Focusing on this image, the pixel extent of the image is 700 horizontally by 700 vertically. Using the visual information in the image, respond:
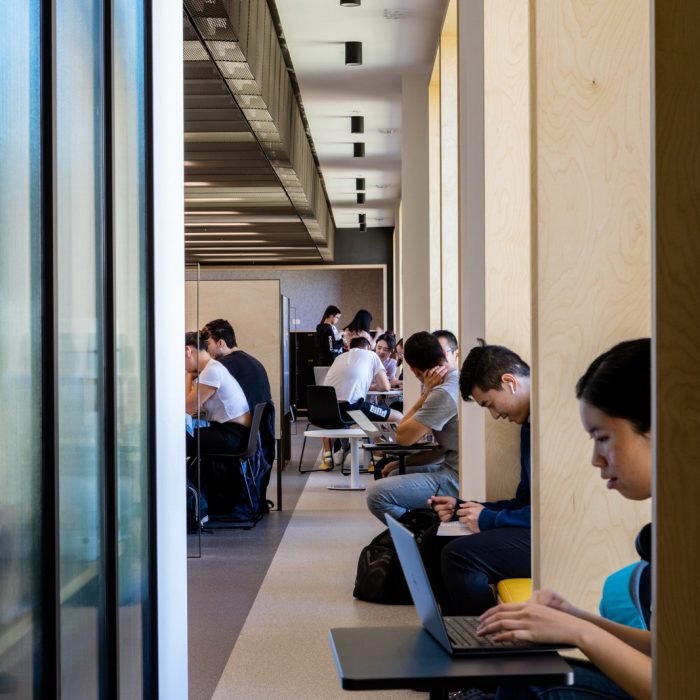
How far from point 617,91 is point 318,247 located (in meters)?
18.2

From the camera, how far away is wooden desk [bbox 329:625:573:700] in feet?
6.50

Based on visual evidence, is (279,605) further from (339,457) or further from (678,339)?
(339,457)

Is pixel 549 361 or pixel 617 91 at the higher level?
pixel 617 91

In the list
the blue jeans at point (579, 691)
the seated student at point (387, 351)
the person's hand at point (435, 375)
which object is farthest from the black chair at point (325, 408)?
the blue jeans at point (579, 691)

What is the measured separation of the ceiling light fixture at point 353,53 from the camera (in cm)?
930

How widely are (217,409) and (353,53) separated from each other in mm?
3325

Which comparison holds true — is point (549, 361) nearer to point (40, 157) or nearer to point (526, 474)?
point (526, 474)

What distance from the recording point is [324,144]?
1403 centimetres

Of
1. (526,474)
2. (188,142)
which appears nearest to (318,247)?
(188,142)

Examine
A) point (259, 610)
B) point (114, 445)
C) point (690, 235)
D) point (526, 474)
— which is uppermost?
point (690, 235)

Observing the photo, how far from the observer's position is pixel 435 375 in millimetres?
6430

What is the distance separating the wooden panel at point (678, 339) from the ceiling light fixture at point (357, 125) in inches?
433

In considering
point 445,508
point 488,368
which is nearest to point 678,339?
point 488,368

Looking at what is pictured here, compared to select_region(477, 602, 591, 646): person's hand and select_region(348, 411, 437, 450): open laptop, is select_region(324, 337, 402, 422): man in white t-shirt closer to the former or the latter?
select_region(348, 411, 437, 450): open laptop
